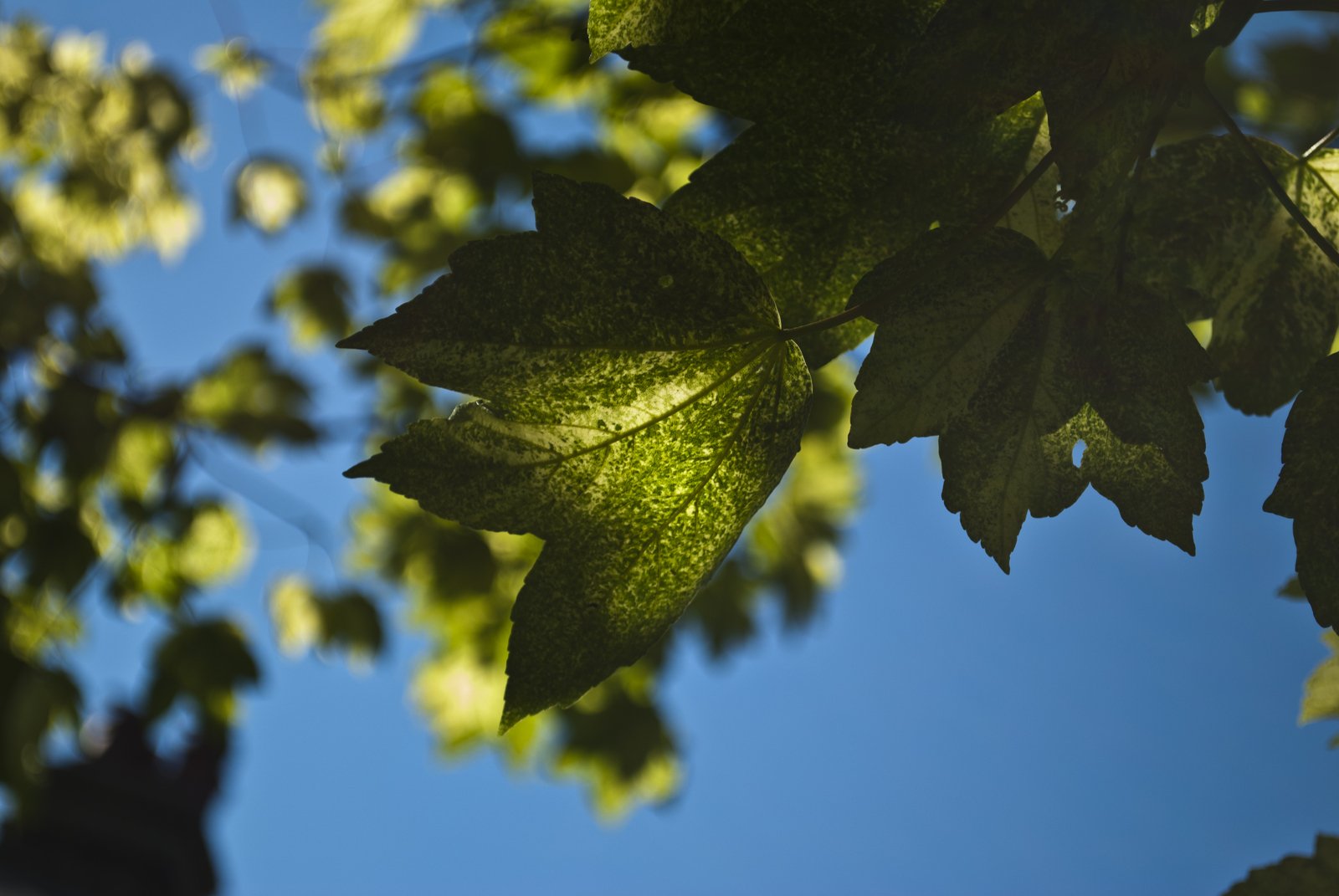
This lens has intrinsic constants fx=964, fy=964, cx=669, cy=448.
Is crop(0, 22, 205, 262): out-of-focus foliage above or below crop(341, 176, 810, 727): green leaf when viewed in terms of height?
above

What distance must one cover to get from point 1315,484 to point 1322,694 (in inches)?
9.5

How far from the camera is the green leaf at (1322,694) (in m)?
0.54

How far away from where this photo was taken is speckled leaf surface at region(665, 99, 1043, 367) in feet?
1.34

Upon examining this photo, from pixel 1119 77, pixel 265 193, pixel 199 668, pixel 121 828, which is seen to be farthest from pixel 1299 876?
pixel 121 828

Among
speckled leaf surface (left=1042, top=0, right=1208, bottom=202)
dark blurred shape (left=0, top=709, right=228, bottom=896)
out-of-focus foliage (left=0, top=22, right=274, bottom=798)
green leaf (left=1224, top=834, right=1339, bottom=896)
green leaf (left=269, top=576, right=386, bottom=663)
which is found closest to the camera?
speckled leaf surface (left=1042, top=0, right=1208, bottom=202)

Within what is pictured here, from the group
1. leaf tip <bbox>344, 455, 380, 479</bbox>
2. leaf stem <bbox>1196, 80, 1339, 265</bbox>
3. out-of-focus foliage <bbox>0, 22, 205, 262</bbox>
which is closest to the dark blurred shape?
out-of-focus foliage <bbox>0, 22, 205, 262</bbox>

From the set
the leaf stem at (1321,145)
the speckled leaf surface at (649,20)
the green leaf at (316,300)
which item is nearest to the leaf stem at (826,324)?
the speckled leaf surface at (649,20)

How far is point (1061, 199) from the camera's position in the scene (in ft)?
1.33

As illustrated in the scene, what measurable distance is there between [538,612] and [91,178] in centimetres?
398

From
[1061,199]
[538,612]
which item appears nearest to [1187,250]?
[1061,199]

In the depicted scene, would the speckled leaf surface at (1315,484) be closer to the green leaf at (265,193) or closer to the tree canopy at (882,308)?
the tree canopy at (882,308)

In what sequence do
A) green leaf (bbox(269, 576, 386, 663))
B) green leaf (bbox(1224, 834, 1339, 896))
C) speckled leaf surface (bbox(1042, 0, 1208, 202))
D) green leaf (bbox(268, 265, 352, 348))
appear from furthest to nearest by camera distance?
green leaf (bbox(268, 265, 352, 348)) → green leaf (bbox(269, 576, 386, 663)) → green leaf (bbox(1224, 834, 1339, 896)) → speckled leaf surface (bbox(1042, 0, 1208, 202))

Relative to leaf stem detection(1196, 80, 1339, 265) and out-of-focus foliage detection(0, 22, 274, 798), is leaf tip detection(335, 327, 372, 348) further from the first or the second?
out-of-focus foliage detection(0, 22, 274, 798)

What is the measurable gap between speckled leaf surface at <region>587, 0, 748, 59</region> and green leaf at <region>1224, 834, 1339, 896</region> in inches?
18.9
